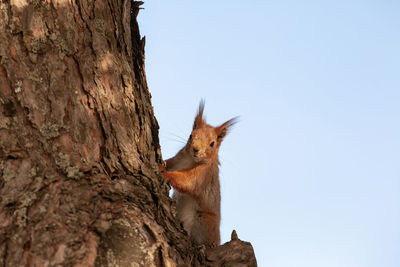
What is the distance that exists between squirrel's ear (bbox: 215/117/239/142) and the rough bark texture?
94.0 inches

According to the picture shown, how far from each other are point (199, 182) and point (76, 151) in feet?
7.93

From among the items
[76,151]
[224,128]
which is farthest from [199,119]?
[76,151]

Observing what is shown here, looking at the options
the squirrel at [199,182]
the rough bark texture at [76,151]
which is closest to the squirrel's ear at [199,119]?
the squirrel at [199,182]

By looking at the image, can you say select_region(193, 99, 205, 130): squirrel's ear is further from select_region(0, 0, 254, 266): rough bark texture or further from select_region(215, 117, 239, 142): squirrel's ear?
select_region(0, 0, 254, 266): rough bark texture

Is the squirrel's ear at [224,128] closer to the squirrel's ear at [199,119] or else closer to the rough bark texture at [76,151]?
the squirrel's ear at [199,119]

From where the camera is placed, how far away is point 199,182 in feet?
18.3

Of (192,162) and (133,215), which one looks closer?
(133,215)

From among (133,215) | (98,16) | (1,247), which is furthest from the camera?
(98,16)

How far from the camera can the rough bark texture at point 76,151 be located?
297cm

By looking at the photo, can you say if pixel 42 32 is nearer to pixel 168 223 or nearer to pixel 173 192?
pixel 168 223

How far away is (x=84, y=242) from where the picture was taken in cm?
297

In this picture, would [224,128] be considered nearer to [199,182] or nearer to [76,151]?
[199,182]

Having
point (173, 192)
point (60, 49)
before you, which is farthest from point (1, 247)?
point (173, 192)

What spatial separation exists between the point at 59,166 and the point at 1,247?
63cm
